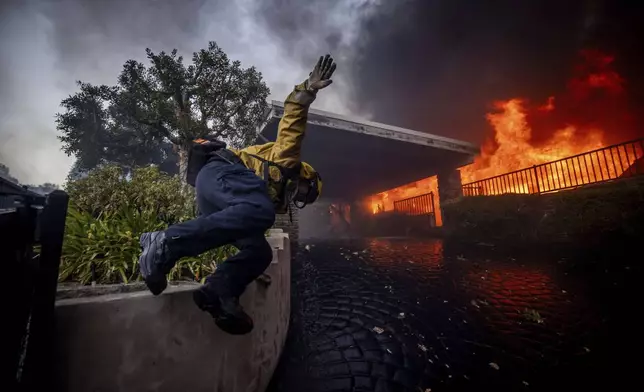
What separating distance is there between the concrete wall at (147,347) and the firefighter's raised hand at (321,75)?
1.62 m

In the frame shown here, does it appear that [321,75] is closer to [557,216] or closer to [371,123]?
[371,123]

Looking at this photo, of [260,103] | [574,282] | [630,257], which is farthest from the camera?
[260,103]

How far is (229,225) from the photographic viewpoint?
147 centimetres

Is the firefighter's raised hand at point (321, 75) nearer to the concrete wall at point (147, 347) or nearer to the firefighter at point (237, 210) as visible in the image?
the firefighter at point (237, 210)

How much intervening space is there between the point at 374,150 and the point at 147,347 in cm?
1121

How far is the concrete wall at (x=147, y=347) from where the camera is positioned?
1235 mm

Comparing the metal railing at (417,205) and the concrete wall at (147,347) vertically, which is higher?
the metal railing at (417,205)

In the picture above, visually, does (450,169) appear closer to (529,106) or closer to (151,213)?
(529,106)

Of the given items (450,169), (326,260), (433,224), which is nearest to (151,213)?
(326,260)

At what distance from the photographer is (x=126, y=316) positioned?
1353 millimetres

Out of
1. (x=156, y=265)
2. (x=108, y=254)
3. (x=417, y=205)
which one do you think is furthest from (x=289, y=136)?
(x=417, y=205)

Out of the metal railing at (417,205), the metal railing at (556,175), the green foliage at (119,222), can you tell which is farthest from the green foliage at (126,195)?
the metal railing at (417,205)

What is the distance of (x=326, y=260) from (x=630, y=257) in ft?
23.0

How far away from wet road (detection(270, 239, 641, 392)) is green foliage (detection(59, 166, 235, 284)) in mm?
1581
